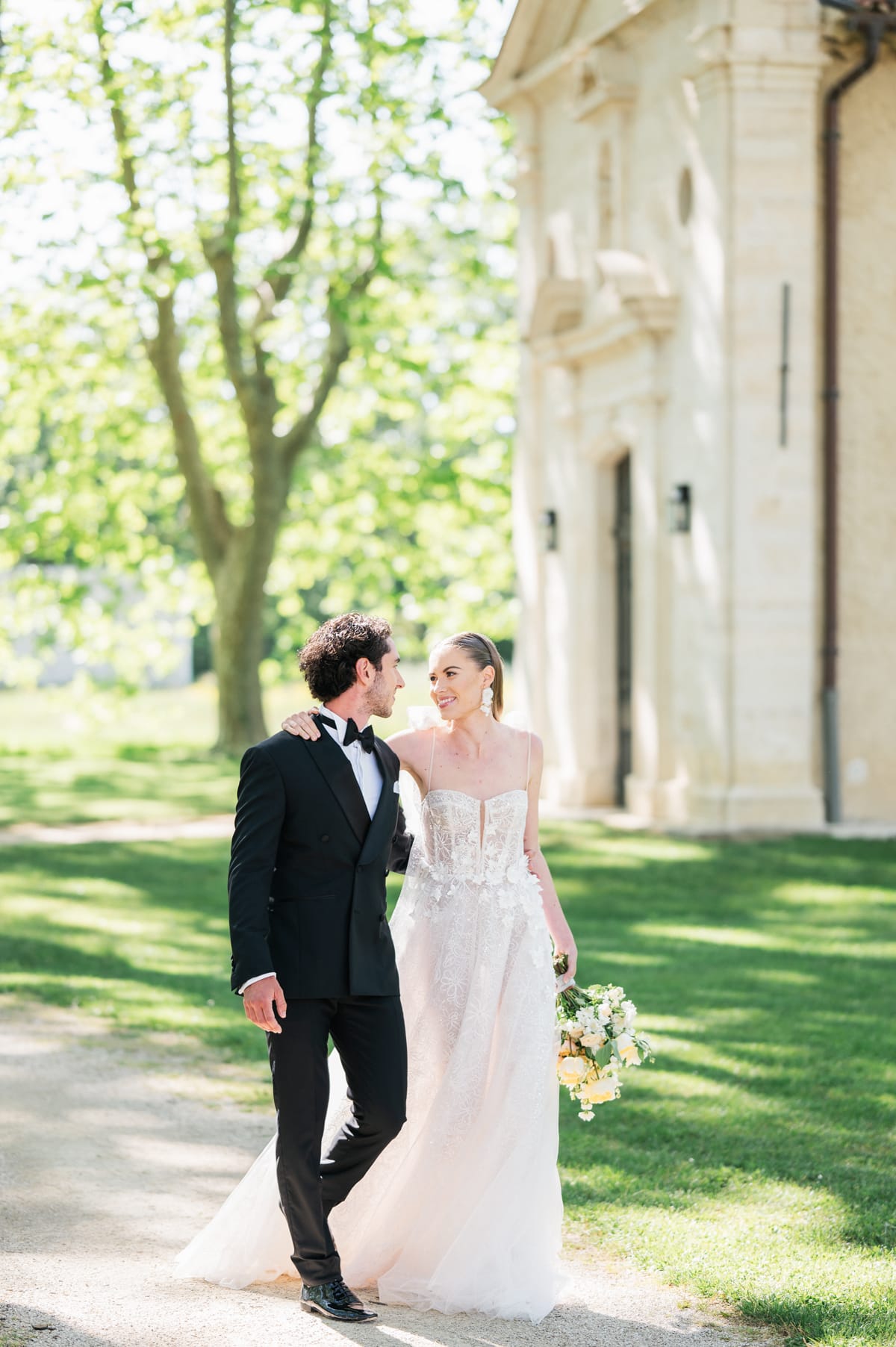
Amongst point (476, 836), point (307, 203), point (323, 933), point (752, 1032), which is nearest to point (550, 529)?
point (307, 203)

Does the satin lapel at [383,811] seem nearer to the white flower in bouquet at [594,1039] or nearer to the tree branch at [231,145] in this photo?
the white flower in bouquet at [594,1039]

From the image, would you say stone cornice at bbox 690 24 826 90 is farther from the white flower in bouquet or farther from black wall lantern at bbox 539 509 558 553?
the white flower in bouquet

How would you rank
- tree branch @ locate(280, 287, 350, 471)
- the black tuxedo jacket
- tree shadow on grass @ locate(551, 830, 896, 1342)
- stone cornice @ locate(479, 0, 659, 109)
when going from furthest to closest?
1. tree branch @ locate(280, 287, 350, 471)
2. stone cornice @ locate(479, 0, 659, 109)
3. tree shadow on grass @ locate(551, 830, 896, 1342)
4. the black tuxedo jacket

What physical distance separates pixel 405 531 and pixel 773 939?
2012cm

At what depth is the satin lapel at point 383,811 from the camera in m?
4.83

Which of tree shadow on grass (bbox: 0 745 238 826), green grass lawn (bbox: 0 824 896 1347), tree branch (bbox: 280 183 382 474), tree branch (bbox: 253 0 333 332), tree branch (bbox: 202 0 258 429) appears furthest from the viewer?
tree branch (bbox: 280 183 382 474)

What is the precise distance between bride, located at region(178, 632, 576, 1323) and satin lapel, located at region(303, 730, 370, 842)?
102 millimetres

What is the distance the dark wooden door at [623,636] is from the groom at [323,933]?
45.2ft

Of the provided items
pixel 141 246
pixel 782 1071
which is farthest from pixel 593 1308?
pixel 141 246

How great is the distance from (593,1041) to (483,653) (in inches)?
48.5

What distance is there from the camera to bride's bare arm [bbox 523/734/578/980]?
17.8 feet

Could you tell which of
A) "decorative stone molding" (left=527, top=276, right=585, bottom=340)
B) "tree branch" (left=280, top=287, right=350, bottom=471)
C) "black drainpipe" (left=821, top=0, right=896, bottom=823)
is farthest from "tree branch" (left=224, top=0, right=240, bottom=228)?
"black drainpipe" (left=821, top=0, right=896, bottom=823)

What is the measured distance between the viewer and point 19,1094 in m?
7.43

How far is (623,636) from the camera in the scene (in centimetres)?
1869
